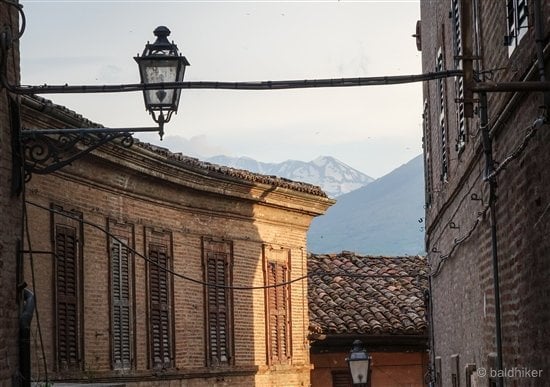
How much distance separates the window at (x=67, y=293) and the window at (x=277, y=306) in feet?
27.2

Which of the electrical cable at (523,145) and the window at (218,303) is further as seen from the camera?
the window at (218,303)

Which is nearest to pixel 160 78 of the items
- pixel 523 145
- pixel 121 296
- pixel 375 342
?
pixel 523 145

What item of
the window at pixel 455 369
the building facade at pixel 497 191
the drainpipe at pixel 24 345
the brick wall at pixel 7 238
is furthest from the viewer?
the window at pixel 455 369

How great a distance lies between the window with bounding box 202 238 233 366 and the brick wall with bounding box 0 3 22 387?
13090 millimetres

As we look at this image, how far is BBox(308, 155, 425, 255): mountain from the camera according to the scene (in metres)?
124

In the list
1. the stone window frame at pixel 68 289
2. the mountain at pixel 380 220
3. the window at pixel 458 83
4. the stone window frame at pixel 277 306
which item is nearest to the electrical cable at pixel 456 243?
the window at pixel 458 83

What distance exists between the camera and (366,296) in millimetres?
31328

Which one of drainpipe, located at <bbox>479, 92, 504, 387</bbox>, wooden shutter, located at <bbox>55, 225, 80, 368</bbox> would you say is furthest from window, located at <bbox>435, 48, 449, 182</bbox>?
drainpipe, located at <bbox>479, 92, 504, 387</bbox>

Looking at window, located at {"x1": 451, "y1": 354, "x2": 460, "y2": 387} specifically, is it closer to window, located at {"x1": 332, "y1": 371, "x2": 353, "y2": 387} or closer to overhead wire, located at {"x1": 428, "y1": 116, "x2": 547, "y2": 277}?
overhead wire, located at {"x1": 428, "y1": 116, "x2": 547, "y2": 277}

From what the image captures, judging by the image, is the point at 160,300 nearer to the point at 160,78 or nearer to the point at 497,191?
the point at 160,78

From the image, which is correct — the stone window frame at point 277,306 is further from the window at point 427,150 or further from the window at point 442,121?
the window at point 442,121

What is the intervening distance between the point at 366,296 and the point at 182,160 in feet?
30.6

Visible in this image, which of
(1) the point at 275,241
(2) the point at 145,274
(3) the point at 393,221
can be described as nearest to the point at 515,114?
(2) the point at 145,274

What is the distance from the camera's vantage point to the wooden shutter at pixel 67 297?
19094mm
